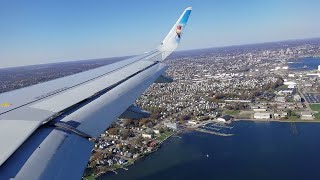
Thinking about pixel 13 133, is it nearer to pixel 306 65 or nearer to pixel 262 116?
pixel 262 116

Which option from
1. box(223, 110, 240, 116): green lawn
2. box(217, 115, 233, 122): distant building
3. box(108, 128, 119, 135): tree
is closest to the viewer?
box(108, 128, 119, 135): tree

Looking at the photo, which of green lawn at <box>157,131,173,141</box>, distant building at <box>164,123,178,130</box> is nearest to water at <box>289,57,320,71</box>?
distant building at <box>164,123,178,130</box>

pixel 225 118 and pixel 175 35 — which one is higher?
pixel 175 35

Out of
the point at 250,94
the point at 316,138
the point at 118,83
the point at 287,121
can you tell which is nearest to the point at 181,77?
the point at 250,94

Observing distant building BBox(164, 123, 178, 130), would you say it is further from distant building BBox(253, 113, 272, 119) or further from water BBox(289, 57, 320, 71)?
water BBox(289, 57, 320, 71)

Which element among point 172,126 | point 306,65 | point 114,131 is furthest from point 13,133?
point 306,65

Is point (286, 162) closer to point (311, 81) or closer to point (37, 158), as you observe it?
point (37, 158)
